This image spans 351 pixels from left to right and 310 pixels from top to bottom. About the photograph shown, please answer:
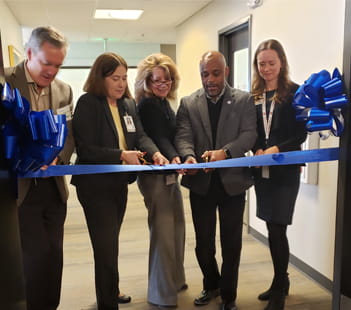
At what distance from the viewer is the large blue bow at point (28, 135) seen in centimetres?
98

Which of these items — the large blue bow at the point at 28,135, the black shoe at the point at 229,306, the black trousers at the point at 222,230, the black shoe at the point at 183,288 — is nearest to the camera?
the large blue bow at the point at 28,135

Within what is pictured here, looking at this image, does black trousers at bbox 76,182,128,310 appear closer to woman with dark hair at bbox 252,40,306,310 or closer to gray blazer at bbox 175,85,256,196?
gray blazer at bbox 175,85,256,196

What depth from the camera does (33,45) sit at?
1423 millimetres

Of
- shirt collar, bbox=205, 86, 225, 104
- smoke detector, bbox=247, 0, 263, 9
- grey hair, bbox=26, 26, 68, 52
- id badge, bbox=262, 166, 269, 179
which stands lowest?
id badge, bbox=262, 166, 269, 179

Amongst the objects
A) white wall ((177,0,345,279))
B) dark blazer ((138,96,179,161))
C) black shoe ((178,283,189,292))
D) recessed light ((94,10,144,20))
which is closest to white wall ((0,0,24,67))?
recessed light ((94,10,144,20))

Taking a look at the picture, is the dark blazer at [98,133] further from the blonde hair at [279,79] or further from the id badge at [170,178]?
the blonde hair at [279,79]

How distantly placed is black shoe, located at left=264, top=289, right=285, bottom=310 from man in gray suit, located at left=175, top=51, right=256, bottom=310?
27 centimetres

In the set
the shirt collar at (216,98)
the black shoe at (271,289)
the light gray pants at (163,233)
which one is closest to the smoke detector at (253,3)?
the shirt collar at (216,98)

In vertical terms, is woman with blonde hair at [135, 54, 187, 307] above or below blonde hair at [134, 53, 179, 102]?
below

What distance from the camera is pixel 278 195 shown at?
187cm

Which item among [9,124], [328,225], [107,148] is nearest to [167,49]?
[107,148]

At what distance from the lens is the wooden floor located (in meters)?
1.93

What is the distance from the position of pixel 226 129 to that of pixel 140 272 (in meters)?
1.18

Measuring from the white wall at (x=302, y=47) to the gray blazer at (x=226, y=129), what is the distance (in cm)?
12
